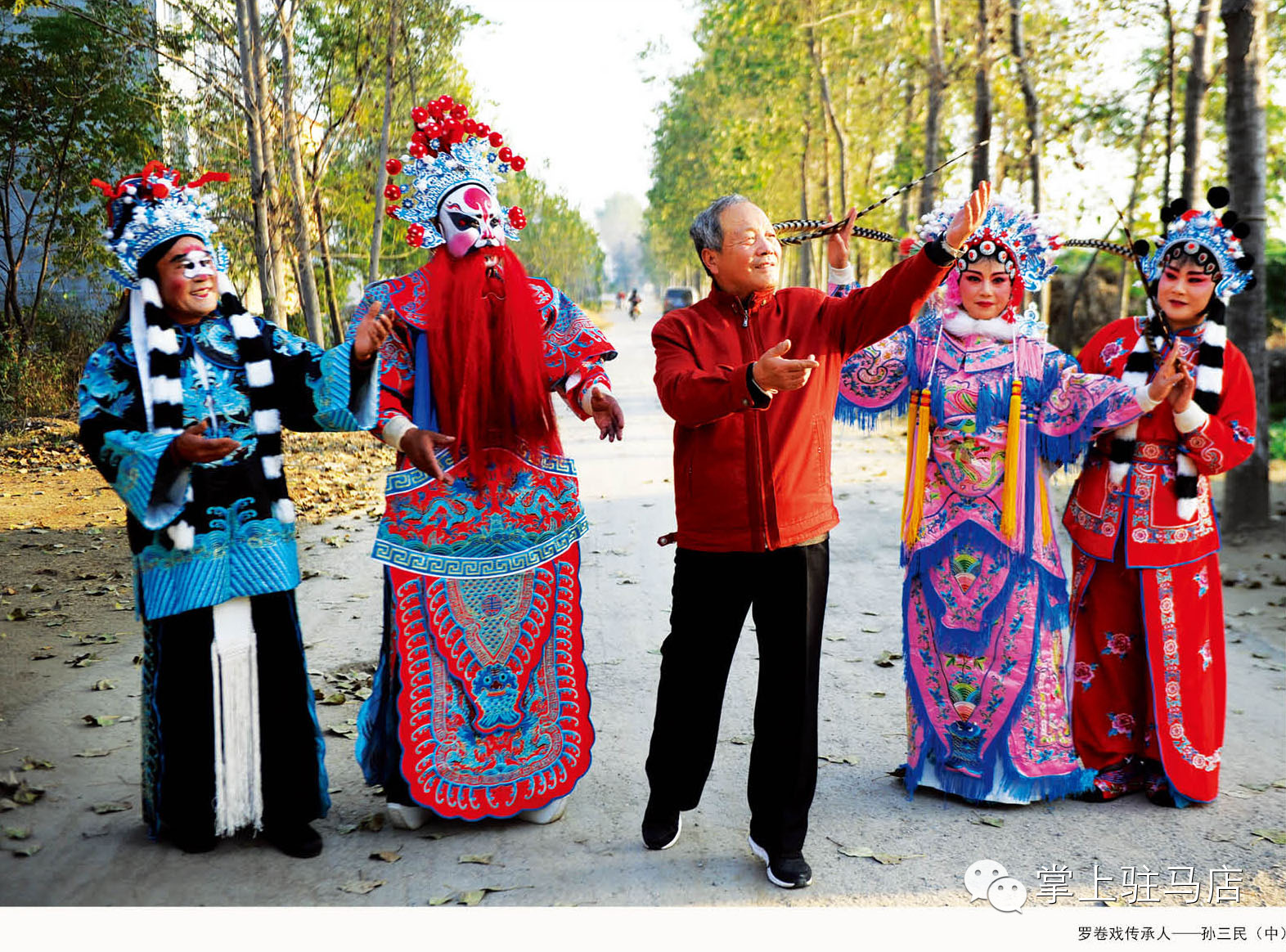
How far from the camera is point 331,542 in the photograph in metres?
8.41

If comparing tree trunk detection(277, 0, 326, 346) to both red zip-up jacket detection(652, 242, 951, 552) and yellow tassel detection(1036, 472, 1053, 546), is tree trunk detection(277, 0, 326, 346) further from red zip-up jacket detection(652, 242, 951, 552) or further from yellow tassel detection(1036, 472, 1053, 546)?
yellow tassel detection(1036, 472, 1053, 546)

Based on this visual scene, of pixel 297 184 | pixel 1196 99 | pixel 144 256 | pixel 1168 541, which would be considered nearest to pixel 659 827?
pixel 1168 541

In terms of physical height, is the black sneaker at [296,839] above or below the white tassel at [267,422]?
below

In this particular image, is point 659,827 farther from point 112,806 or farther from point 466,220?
point 466,220

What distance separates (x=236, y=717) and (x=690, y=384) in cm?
191

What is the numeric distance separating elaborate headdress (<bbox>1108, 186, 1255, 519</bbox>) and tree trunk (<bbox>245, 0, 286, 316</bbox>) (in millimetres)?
8874

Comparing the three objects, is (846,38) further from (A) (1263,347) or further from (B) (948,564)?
(B) (948,564)

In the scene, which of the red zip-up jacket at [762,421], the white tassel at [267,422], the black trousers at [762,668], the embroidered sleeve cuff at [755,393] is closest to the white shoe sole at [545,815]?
the black trousers at [762,668]

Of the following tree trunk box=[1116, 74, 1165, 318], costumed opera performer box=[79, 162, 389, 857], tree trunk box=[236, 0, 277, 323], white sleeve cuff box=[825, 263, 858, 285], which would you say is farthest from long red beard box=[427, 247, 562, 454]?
tree trunk box=[1116, 74, 1165, 318]

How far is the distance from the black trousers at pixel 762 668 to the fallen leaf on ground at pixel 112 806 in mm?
2015

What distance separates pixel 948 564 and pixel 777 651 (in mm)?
981

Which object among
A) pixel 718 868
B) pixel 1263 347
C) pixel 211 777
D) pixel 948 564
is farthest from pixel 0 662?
pixel 1263 347

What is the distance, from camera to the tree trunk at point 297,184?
11992 mm

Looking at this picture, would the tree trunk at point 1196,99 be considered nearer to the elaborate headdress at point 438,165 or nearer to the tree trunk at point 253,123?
the elaborate headdress at point 438,165
